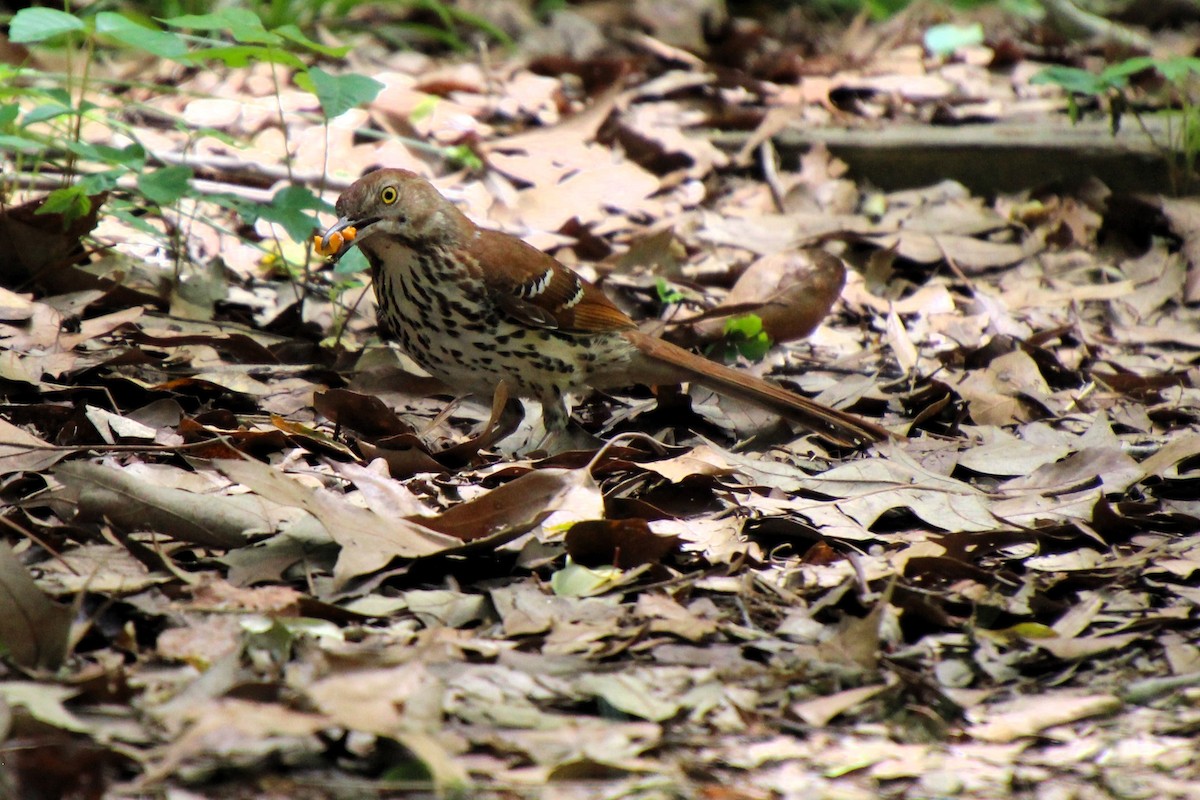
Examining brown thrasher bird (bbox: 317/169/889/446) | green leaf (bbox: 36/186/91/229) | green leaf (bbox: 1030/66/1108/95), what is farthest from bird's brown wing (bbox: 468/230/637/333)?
green leaf (bbox: 1030/66/1108/95)

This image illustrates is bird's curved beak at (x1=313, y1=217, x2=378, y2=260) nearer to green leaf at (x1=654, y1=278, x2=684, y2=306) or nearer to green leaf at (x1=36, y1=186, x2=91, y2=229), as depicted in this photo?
green leaf at (x1=36, y1=186, x2=91, y2=229)

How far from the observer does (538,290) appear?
4.37 m

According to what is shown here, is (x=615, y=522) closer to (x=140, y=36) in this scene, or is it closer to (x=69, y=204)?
(x=140, y=36)

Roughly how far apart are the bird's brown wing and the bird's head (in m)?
0.15

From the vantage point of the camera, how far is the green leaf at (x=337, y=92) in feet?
13.3

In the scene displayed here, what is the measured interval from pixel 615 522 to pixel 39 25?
2334 mm

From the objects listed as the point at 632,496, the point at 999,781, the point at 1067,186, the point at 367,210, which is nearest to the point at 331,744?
the point at 999,781

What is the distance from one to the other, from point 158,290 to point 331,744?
2.81 metres

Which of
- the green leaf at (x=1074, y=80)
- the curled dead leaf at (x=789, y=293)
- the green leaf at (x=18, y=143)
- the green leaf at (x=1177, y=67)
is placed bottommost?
the curled dead leaf at (x=789, y=293)

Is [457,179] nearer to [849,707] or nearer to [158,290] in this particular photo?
[158,290]

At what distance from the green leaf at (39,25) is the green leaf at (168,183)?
0.54m

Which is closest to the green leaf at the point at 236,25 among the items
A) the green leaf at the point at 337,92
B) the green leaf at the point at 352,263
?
the green leaf at the point at 337,92

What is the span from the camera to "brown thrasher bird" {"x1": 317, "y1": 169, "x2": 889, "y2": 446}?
13.8ft

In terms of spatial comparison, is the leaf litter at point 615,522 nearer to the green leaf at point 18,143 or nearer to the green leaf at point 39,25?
the green leaf at point 18,143
